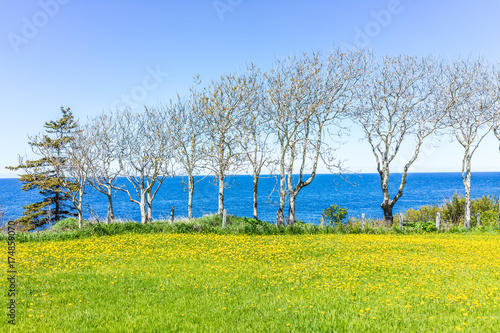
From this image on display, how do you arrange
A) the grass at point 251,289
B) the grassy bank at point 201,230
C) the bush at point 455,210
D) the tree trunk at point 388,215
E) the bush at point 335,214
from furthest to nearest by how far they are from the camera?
1. the bush at point 455,210
2. the tree trunk at point 388,215
3. the bush at point 335,214
4. the grassy bank at point 201,230
5. the grass at point 251,289

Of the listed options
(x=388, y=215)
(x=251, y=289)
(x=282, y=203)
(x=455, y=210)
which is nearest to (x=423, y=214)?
(x=455, y=210)

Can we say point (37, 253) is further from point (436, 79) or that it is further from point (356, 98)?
point (436, 79)

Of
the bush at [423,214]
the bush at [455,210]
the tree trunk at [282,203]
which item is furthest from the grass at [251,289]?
the bush at [455,210]

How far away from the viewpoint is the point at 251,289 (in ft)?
31.7

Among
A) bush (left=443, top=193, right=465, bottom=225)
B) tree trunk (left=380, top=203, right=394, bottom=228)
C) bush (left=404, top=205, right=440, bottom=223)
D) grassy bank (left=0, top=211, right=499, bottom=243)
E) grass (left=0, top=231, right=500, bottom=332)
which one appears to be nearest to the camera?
grass (left=0, top=231, right=500, bottom=332)

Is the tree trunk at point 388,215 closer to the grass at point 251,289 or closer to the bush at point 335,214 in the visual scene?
the bush at point 335,214

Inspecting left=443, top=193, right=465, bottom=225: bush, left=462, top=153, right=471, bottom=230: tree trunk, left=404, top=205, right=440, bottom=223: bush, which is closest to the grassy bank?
left=462, top=153, right=471, bottom=230: tree trunk

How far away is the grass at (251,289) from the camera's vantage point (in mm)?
7309

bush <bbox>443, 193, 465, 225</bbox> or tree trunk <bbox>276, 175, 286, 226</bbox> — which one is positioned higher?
tree trunk <bbox>276, 175, 286, 226</bbox>

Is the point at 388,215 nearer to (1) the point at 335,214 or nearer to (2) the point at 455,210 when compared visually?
(1) the point at 335,214

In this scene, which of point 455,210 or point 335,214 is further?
point 455,210

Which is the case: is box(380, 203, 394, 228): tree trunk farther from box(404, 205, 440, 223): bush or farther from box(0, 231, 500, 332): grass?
box(0, 231, 500, 332): grass

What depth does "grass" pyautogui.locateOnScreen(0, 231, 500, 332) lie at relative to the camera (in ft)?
24.0

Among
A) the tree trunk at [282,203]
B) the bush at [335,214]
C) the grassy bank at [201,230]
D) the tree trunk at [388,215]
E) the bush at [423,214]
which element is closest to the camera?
the grassy bank at [201,230]
